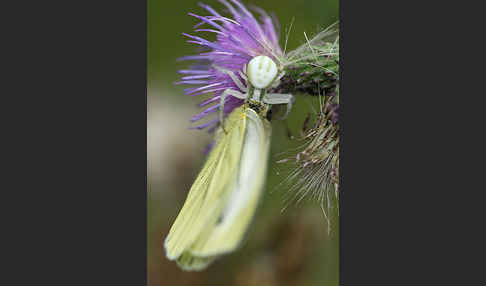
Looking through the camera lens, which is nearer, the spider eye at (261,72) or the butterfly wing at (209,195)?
the butterfly wing at (209,195)

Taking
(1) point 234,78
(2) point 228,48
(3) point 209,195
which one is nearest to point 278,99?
(1) point 234,78

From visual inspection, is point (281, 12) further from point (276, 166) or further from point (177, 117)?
point (177, 117)

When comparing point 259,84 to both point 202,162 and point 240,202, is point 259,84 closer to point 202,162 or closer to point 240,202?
point 240,202

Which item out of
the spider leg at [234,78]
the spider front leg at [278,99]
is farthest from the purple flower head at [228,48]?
the spider front leg at [278,99]

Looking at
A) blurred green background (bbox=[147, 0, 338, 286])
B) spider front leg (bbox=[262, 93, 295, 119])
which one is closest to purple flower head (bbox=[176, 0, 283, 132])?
blurred green background (bbox=[147, 0, 338, 286])

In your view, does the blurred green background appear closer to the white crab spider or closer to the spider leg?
the white crab spider

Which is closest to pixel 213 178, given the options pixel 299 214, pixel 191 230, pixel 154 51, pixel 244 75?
pixel 191 230

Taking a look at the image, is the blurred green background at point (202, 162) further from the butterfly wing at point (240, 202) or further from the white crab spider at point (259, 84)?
the butterfly wing at point (240, 202)

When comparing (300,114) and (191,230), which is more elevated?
(300,114)
